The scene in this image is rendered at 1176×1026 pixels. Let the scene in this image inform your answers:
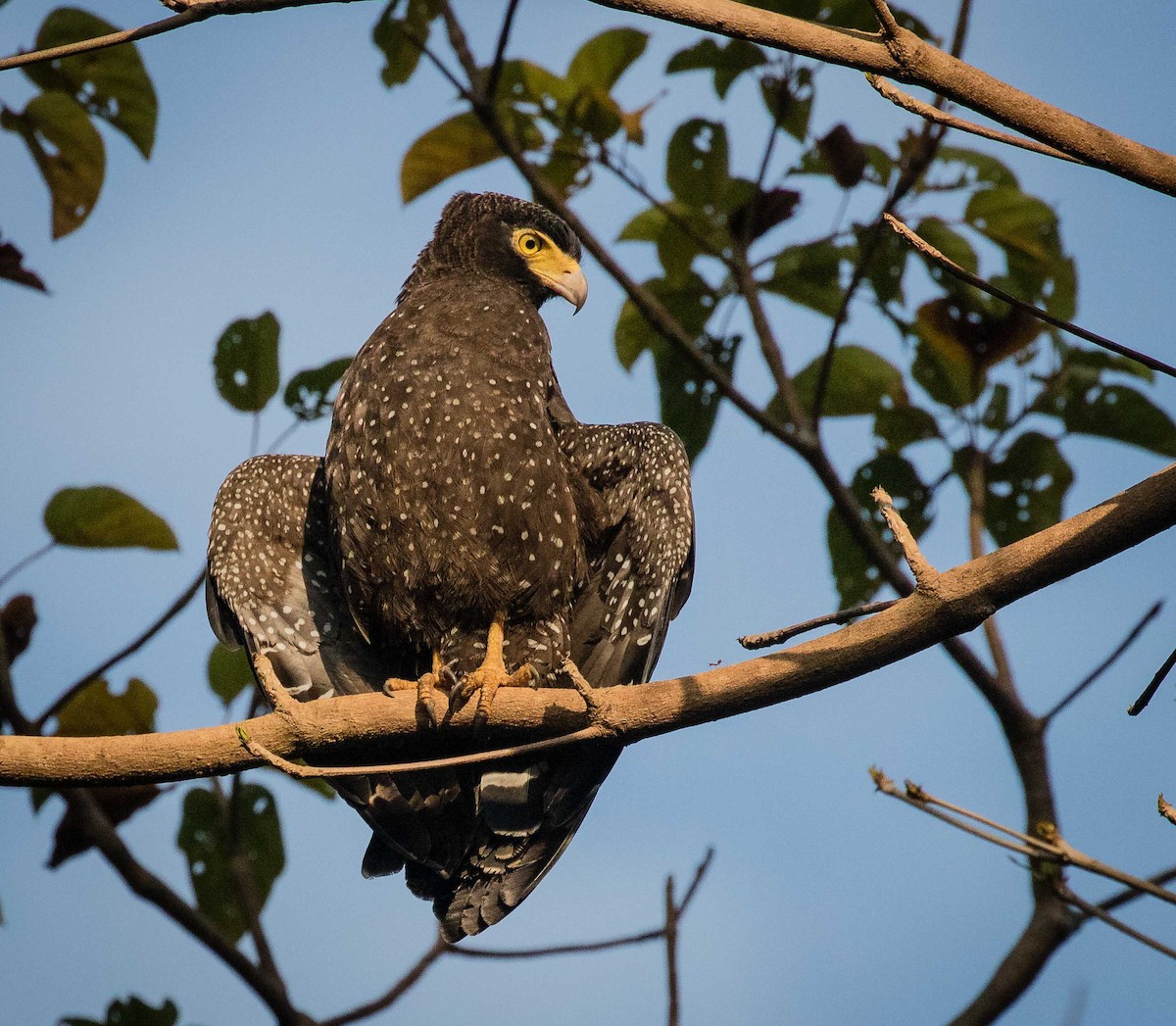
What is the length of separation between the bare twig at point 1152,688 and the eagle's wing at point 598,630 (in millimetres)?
1858

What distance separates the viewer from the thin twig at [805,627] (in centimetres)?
309

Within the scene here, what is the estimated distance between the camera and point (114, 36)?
9.86ft

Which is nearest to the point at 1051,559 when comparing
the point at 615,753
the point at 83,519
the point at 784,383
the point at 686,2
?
the point at 686,2

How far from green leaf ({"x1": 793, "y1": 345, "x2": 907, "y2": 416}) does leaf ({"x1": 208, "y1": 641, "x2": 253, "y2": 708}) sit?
9.20 ft

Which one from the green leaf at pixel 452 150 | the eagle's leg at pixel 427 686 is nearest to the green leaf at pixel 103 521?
the eagle's leg at pixel 427 686

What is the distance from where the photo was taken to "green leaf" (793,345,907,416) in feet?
20.2

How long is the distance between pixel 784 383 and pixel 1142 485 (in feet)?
9.61

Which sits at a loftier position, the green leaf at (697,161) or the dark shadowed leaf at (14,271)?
the green leaf at (697,161)

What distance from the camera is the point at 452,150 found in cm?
640

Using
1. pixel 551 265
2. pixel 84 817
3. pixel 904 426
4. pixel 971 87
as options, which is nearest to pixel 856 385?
pixel 904 426

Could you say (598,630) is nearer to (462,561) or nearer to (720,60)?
(462,561)

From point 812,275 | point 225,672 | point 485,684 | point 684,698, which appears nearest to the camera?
point 684,698

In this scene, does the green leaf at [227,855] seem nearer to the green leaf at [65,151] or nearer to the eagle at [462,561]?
the eagle at [462,561]

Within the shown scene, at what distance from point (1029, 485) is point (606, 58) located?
9.03ft
